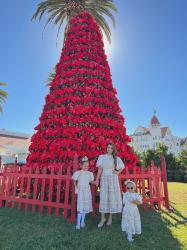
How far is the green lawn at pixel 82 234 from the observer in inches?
140

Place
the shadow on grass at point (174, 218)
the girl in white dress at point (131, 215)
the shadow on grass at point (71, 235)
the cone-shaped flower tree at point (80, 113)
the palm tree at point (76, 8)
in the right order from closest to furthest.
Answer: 1. the shadow on grass at point (71, 235)
2. the girl in white dress at point (131, 215)
3. the shadow on grass at point (174, 218)
4. the cone-shaped flower tree at point (80, 113)
5. the palm tree at point (76, 8)

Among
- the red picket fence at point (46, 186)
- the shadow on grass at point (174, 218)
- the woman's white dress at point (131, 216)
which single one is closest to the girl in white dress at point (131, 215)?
the woman's white dress at point (131, 216)

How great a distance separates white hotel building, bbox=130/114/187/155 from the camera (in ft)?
242

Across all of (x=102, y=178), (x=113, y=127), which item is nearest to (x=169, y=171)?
(x=113, y=127)

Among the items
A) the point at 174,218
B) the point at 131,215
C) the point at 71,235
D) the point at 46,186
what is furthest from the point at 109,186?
the point at 46,186

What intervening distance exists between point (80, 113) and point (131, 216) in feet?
12.6

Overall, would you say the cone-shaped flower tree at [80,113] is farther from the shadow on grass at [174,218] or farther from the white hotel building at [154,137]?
the white hotel building at [154,137]

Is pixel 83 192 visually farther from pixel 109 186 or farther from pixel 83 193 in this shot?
pixel 109 186

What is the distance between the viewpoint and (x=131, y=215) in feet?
12.9

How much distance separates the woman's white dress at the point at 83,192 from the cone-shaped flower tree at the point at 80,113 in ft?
3.95

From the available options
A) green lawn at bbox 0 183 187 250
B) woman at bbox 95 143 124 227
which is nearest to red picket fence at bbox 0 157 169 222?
green lawn at bbox 0 183 187 250

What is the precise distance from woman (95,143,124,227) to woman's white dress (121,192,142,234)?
2.39ft

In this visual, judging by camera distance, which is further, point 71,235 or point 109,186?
point 109,186

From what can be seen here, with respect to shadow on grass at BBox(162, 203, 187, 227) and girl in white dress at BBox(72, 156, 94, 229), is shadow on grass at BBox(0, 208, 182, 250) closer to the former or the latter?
shadow on grass at BBox(162, 203, 187, 227)
